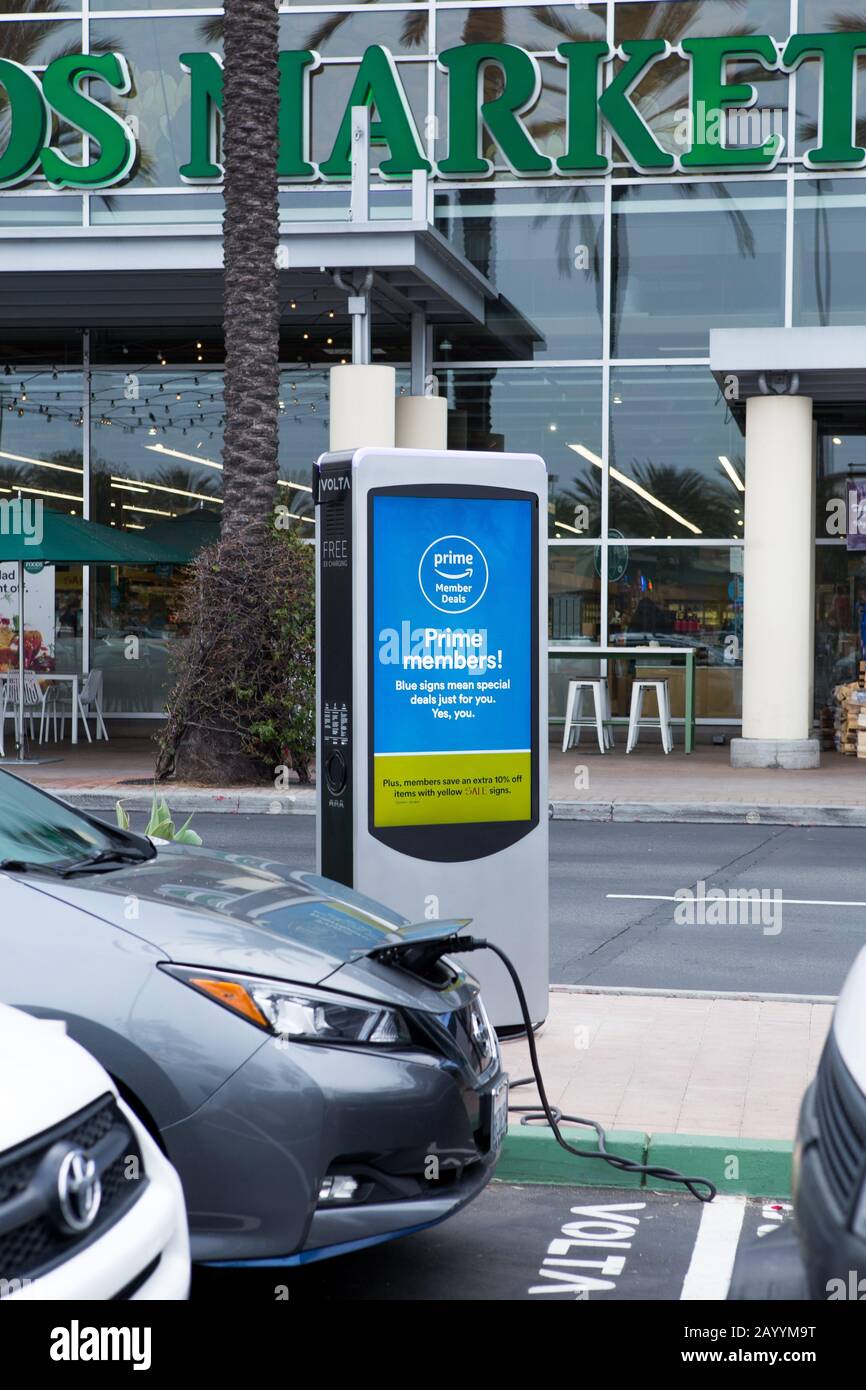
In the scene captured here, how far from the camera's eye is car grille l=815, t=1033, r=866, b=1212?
2.70 metres

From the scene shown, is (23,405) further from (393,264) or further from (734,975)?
(734,975)

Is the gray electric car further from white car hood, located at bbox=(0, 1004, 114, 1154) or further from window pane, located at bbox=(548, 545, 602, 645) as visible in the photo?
window pane, located at bbox=(548, 545, 602, 645)

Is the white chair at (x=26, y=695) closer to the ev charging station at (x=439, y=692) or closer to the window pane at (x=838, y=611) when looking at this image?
the window pane at (x=838, y=611)

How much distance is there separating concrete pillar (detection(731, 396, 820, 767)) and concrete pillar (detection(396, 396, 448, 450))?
4.45 meters

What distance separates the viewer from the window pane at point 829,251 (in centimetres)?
2081

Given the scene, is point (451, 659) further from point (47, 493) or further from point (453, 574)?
point (47, 493)

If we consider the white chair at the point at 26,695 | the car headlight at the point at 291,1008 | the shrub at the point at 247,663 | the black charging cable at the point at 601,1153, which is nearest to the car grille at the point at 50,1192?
the car headlight at the point at 291,1008

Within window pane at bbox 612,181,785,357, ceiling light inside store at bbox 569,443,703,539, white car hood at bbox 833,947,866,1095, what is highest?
window pane at bbox 612,181,785,357

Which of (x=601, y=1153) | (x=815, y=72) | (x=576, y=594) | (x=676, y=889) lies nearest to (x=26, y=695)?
(x=576, y=594)

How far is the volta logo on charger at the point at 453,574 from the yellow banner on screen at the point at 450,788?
64cm

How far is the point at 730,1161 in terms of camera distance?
17.1ft

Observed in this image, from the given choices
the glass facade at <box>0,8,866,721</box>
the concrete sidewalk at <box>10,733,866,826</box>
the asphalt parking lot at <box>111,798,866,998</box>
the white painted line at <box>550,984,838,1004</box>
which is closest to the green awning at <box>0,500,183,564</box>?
the concrete sidewalk at <box>10,733,866,826</box>
